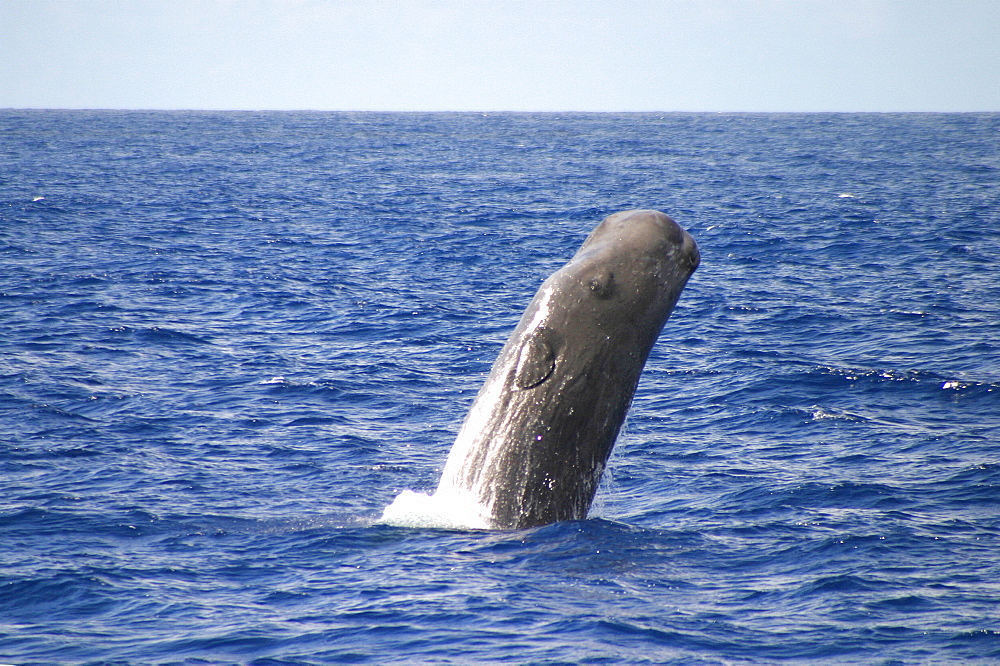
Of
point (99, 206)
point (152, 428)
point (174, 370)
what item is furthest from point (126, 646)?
point (99, 206)

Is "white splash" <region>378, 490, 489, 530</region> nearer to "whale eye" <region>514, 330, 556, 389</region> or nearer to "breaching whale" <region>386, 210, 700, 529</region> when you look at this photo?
"breaching whale" <region>386, 210, 700, 529</region>

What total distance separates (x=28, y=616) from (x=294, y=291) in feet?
80.6

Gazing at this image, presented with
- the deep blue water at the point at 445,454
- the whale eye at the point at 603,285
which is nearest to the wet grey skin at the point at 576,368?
the whale eye at the point at 603,285

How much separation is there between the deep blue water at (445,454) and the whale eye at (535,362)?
186 cm

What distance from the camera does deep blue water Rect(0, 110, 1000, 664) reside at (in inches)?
427

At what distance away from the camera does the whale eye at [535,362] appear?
11852 millimetres

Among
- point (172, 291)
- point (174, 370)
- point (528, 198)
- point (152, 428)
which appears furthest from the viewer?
point (528, 198)

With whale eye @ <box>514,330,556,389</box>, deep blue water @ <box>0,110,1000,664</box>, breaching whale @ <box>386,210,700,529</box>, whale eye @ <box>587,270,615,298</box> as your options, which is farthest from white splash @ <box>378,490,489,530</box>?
whale eye @ <box>587,270,615,298</box>

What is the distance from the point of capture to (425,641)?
1041 centimetres

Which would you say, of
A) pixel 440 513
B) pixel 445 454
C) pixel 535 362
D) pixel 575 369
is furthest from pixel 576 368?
pixel 445 454

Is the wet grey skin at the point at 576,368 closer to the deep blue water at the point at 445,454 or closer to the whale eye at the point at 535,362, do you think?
the whale eye at the point at 535,362

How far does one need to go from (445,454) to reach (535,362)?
6.96 m

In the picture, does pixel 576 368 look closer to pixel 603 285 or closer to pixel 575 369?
pixel 575 369

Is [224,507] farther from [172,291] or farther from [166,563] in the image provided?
[172,291]
